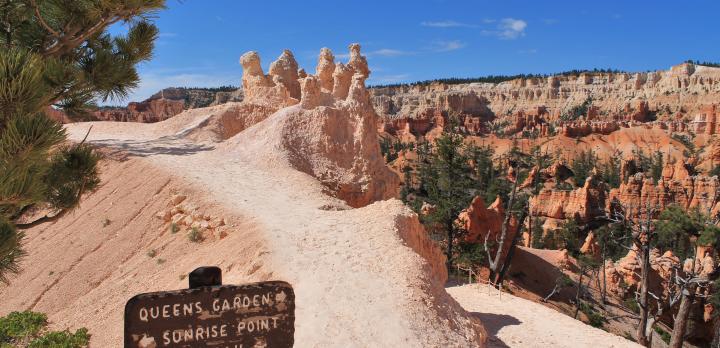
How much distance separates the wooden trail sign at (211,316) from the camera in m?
3.16

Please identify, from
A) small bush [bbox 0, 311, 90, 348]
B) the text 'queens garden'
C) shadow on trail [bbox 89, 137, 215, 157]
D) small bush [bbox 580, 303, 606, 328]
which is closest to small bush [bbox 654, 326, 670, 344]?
small bush [bbox 580, 303, 606, 328]

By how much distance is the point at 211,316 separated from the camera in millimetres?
3266

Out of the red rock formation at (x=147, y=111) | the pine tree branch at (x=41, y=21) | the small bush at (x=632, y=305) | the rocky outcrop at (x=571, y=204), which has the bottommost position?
the small bush at (x=632, y=305)

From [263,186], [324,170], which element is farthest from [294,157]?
[263,186]

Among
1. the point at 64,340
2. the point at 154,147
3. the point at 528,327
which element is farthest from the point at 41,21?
the point at 154,147

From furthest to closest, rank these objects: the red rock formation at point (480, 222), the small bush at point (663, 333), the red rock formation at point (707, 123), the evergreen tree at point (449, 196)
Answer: the red rock formation at point (707, 123) < the red rock formation at point (480, 222) < the small bush at point (663, 333) < the evergreen tree at point (449, 196)

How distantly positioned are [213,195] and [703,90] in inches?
6107

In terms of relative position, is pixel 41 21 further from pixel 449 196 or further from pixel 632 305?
pixel 632 305

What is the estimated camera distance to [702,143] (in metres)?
Result: 93.3

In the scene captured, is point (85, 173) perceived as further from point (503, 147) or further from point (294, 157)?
point (503, 147)

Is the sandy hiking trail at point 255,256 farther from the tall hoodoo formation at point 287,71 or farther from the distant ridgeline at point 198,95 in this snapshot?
the distant ridgeline at point 198,95

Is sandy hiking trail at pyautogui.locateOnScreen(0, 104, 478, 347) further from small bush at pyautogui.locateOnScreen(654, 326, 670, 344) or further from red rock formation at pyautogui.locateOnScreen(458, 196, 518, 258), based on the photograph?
small bush at pyautogui.locateOnScreen(654, 326, 670, 344)

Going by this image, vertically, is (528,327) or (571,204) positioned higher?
(528,327)

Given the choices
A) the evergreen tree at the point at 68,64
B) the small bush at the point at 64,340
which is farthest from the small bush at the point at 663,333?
the evergreen tree at the point at 68,64
